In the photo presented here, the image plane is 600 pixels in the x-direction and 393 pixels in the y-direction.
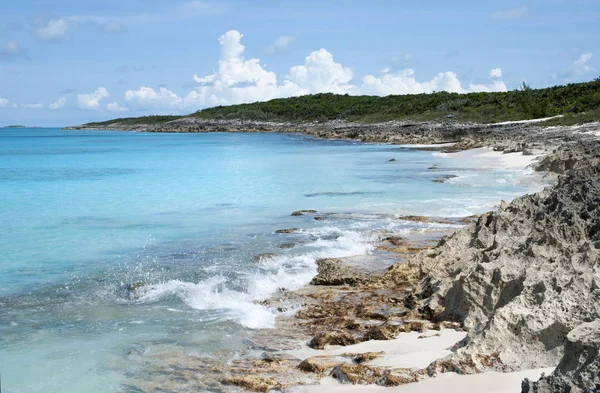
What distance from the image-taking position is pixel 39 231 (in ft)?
56.4

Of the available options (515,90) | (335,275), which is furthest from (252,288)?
(515,90)

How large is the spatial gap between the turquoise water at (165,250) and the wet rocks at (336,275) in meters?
0.29

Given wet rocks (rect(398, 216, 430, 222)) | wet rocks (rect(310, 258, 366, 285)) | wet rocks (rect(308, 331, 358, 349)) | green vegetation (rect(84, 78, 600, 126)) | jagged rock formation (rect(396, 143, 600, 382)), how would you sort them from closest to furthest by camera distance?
jagged rock formation (rect(396, 143, 600, 382))
wet rocks (rect(308, 331, 358, 349))
wet rocks (rect(310, 258, 366, 285))
wet rocks (rect(398, 216, 430, 222))
green vegetation (rect(84, 78, 600, 126))

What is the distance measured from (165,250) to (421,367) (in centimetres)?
875

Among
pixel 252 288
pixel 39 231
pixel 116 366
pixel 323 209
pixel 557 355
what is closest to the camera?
pixel 557 355

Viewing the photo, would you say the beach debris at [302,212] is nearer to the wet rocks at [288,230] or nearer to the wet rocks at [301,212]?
the wet rocks at [301,212]

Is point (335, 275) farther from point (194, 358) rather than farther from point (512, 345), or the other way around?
point (512, 345)

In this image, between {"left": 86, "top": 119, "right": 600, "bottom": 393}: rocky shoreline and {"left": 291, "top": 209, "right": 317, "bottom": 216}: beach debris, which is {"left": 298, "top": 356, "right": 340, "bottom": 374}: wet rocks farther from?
{"left": 291, "top": 209, "right": 317, "bottom": 216}: beach debris

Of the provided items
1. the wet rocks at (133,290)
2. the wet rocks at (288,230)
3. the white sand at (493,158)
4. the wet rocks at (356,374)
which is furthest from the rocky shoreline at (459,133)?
the wet rocks at (356,374)

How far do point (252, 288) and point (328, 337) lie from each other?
3103 millimetres

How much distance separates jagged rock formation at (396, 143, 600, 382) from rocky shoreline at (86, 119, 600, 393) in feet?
0.04

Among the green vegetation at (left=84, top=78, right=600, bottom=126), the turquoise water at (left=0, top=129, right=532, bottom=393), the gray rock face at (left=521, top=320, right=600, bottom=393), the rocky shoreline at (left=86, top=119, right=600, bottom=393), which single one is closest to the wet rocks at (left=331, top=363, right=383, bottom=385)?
the rocky shoreline at (left=86, top=119, right=600, bottom=393)

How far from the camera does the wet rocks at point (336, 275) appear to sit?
10.2 meters

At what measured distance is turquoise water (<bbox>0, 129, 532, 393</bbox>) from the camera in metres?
7.93
